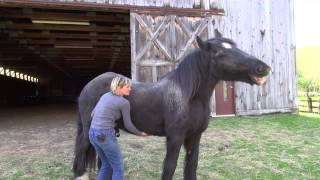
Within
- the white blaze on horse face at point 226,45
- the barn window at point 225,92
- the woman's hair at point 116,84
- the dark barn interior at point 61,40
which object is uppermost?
the dark barn interior at point 61,40

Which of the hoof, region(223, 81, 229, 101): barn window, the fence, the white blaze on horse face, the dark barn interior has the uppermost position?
the dark barn interior

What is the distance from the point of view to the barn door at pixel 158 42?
10555mm

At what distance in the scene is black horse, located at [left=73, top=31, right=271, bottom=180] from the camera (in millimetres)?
4227

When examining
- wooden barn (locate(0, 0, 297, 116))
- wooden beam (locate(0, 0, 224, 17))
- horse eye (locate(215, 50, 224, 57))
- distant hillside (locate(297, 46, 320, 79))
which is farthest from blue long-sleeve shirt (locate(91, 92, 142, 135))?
distant hillside (locate(297, 46, 320, 79))

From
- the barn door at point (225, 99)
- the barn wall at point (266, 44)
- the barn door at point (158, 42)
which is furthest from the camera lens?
the barn wall at point (266, 44)

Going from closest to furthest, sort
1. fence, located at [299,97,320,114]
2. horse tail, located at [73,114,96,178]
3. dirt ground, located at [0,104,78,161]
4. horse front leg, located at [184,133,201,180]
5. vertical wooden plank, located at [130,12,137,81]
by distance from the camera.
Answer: horse front leg, located at [184,133,201,180] → horse tail, located at [73,114,96,178] → dirt ground, located at [0,104,78,161] → vertical wooden plank, located at [130,12,137,81] → fence, located at [299,97,320,114]

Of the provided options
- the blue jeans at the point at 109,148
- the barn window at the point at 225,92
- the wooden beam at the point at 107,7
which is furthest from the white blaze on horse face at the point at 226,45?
the barn window at the point at 225,92

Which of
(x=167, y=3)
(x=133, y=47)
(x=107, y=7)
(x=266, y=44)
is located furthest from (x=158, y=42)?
(x=266, y=44)

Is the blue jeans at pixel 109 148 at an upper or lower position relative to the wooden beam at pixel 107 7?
lower

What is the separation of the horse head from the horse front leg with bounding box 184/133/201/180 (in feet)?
2.59

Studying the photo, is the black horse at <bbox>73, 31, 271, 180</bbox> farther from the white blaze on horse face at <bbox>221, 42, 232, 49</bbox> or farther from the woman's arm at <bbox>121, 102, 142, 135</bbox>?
the woman's arm at <bbox>121, 102, 142, 135</bbox>

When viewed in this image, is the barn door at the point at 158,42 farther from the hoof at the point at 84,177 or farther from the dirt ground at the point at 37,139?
the hoof at the point at 84,177

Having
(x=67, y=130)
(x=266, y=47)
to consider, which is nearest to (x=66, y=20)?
(x=67, y=130)

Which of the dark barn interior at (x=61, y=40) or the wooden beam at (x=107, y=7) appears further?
the dark barn interior at (x=61, y=40)
